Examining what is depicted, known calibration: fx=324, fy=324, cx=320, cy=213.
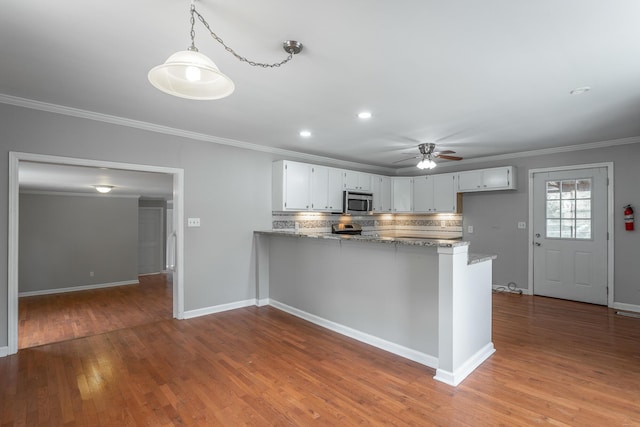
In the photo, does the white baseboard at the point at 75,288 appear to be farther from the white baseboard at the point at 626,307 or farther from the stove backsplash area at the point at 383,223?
the white baseboard at the point at 626,307

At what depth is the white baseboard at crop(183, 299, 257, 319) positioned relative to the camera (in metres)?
4.27

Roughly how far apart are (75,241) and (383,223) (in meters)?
6.97

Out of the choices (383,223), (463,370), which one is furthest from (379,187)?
(463,370)

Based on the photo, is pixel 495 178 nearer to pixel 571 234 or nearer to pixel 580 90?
pixel 571 234

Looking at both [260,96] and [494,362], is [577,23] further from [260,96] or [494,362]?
[494,362]

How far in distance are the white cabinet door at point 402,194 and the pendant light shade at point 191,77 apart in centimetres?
560

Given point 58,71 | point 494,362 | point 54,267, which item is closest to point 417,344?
point 494,362

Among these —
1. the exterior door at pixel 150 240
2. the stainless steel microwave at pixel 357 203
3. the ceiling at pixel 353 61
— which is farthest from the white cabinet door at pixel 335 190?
the exterior door at pixel 150 240

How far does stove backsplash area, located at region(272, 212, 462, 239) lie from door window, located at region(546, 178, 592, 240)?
1512 mm

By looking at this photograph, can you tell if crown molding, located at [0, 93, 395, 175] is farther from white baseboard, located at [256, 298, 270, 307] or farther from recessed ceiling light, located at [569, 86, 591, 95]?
recessed ceiling light, located at [569, 86, 591, 95]

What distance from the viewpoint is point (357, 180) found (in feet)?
20.2

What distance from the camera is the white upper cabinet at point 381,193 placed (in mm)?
6500

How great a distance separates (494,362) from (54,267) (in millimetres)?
8280

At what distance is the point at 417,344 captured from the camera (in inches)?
118
